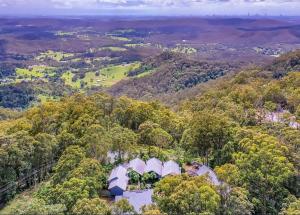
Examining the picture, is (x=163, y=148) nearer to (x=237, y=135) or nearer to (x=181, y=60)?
(x=237, y=135)

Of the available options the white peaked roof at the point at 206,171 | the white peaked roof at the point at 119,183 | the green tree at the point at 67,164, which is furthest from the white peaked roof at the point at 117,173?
the white peaked roof at the point at 206,171

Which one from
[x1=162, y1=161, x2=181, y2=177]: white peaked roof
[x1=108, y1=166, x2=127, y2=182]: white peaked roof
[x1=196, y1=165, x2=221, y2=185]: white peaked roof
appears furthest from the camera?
[x1=162, y1=161, x2=181, y2=177]: white peaked roof

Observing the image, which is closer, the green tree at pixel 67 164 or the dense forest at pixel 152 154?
the dense forest at pixel 152 154

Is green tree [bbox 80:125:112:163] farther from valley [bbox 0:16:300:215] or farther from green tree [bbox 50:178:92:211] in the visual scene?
green tree [bbox 50:178:92:211]

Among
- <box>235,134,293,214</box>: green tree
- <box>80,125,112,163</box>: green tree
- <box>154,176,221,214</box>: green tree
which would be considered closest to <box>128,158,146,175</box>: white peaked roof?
<box>80,125,112,163</box>: green tree

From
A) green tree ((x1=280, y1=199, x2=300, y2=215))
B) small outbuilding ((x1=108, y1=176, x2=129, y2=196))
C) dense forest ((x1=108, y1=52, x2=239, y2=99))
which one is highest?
green tree ((x1=280, y1=199, x2=300, y2=215))

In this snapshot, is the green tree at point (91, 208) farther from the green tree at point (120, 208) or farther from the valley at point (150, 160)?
the green tree at point (120, 208)
